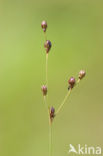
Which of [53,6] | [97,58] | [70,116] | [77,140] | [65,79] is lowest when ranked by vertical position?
[77,140]

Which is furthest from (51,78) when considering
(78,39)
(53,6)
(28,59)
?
(53,6)

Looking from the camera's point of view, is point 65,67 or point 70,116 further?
point 65,67

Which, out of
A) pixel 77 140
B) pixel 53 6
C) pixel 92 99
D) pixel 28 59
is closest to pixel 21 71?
pixel 28 59

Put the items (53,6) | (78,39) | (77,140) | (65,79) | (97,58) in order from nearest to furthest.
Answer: (77,140) → (65,79) → (97,58) → (78,39) → (53,6)

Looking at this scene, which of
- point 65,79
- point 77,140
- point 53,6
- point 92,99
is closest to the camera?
point 77,140

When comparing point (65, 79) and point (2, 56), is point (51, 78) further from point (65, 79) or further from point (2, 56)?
point (2, 56)

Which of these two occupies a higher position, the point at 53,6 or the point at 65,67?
the point at 53,6

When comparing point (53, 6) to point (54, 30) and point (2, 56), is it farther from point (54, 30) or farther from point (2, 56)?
point (2, 56)
